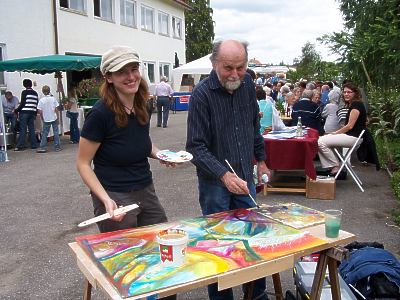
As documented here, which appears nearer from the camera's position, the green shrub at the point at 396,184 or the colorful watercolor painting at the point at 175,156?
the colorful watercolor painting at the point at 175,156

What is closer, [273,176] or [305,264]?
[305,264]

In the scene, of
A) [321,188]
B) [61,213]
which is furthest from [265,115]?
[61,213]

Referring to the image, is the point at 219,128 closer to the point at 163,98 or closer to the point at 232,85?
the point at 232,85

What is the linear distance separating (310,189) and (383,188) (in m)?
1.32

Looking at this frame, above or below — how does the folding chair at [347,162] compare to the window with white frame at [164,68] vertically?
below

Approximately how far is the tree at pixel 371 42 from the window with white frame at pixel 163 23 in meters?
15.4

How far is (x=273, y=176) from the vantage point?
753 cm

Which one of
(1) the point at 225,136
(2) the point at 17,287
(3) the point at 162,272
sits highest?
(1) the point at 225,136

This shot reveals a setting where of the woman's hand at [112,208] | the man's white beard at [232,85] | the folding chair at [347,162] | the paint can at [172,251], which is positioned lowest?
the folding chair at [347,162]

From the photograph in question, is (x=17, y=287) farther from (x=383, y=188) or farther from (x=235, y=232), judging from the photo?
(x=383, y=188)

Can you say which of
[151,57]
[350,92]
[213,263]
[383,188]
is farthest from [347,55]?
[151,57]

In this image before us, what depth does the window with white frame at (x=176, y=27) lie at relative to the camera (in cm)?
2638

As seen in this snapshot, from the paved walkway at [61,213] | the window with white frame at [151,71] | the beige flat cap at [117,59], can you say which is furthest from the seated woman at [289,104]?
the window with white frame at [151,71]

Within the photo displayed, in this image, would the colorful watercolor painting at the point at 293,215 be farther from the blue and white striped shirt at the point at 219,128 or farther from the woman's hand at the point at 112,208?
the woman's hand at the point at 112,208
